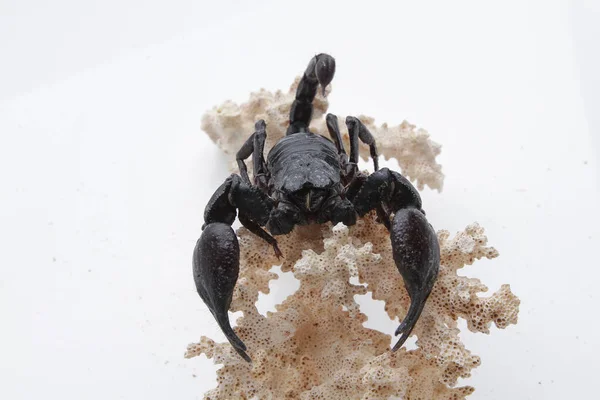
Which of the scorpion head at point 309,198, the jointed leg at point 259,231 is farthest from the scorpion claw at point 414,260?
the jointed leg at point 259,231

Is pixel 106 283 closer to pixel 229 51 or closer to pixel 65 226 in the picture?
pixel 65 226

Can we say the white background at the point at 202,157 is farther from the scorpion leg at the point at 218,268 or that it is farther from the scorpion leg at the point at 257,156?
the scorpion leg at the point at 218,268

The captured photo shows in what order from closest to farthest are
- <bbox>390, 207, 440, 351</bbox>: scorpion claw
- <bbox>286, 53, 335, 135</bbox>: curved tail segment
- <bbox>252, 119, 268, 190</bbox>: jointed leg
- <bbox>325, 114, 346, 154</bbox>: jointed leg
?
<bbox>390, 207, 440, 351</bbox>: scorpion claw, <bbox>252, 119, 268, 190</bbox>: jointed leg, <bbox>325, 114, 346, 154</bbox>: jointed leg, <bbox>286, 53, 335, 135</bbox>: curved tail segment

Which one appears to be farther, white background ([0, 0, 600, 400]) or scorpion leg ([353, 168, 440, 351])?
white background ([0, 0, 600, 400])

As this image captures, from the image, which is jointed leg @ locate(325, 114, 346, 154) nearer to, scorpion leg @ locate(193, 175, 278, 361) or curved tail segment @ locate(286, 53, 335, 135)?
curved tail segment @ locate(286, 53, 335, 135)

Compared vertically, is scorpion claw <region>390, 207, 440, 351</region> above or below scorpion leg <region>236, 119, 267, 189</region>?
below

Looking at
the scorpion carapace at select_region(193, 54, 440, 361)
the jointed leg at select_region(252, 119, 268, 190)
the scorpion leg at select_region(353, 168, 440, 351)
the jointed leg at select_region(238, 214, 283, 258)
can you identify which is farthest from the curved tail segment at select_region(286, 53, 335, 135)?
the scorpion leg at select_region(353, 168, 440, 351)
